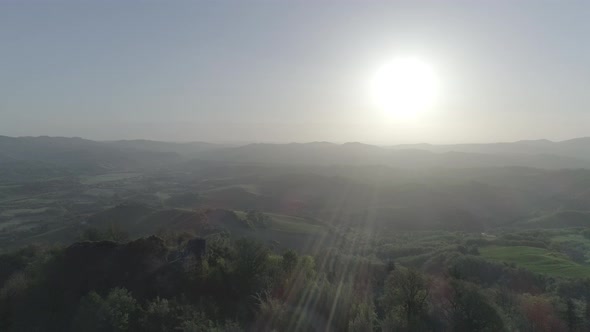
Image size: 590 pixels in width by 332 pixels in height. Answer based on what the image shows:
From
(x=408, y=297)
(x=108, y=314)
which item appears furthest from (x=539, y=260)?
(x=108, y=314)

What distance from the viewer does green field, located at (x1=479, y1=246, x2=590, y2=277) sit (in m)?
34.9

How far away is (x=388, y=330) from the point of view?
13461mm

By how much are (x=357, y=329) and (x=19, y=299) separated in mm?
14851

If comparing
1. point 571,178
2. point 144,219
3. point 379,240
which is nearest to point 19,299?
point 144,219

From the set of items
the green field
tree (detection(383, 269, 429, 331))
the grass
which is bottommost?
the grass

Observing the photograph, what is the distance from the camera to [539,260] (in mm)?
40281

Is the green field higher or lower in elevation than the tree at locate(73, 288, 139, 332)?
lower

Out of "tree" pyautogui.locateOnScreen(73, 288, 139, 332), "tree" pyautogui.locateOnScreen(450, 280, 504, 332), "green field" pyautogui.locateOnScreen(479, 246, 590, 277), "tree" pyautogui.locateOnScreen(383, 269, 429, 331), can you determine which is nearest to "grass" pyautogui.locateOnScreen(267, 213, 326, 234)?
"green field" pyautogui.locateOnScreen(479, 246, 590, 277)

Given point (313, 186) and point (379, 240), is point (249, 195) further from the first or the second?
point (379, 240)

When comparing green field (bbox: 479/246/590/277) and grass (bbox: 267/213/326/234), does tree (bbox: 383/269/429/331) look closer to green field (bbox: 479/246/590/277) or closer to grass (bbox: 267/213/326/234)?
green field (bbox: 479/246/590/277)

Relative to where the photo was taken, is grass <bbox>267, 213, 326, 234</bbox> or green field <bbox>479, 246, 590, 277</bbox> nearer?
green field <bbox>479, 246, 590, 277</bbox>

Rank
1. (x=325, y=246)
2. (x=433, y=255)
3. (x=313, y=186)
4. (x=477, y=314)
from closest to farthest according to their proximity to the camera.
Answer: (x=477, y=314)
(x=433, y=255)
(x=325, y=246)
(x=313, y=186)

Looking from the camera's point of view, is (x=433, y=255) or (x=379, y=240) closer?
(x=433, y=255)

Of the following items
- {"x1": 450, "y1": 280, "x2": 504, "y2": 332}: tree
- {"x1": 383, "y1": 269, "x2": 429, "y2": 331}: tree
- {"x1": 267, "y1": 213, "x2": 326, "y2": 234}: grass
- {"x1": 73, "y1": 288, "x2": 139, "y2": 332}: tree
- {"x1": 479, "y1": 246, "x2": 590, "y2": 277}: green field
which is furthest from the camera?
{"x1": 267, "y1": 213, "x2": 326, "y2": 234}: grass
